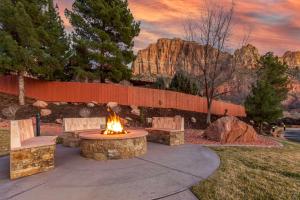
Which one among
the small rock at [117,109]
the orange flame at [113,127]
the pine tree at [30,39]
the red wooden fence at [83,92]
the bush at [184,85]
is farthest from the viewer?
the bush at [184,85]

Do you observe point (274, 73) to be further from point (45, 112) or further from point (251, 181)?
point (251, 181)

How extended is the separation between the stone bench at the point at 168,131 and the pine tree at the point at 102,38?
12.0 meters

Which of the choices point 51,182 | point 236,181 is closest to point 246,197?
point 236,181

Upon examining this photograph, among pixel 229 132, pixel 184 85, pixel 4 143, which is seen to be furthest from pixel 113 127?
pixel 184 85

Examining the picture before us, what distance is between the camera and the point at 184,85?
24656mm

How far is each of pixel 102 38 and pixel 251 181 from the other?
60.4 feet

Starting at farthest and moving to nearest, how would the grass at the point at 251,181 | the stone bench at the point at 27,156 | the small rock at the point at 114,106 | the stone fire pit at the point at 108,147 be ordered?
Result: the small rock at the point at 114,106, the stone fire pit at the point at 108,147, the stone bench at the point at 27,156, the grass at the point at 251,181

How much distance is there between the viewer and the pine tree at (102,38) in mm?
20455

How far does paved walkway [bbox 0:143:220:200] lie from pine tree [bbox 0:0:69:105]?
12.6 m

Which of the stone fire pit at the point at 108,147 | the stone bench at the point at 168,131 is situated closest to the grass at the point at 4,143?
the stone fire pit at the point at 108,147

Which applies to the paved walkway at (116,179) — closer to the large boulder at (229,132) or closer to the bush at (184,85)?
the large boulder at (229,132)

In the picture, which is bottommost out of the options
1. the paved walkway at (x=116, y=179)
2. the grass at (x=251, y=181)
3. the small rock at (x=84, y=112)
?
the grass at (x=251, y=181)

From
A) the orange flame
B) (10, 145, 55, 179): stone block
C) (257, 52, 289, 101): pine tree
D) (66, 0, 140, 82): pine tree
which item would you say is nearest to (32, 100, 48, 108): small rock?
(66, 0, 140, 82): pine tree

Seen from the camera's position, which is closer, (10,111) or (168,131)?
(168,131)
